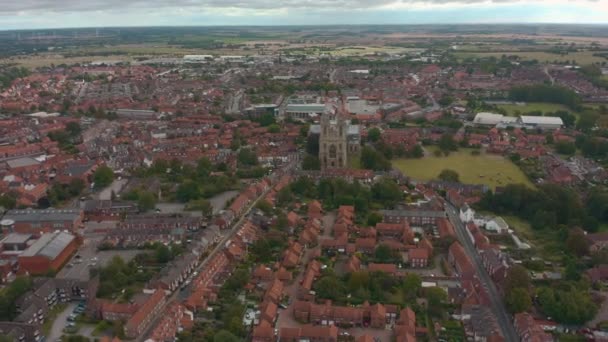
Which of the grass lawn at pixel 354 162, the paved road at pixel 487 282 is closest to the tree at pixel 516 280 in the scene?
the paved road at pixel 487 282

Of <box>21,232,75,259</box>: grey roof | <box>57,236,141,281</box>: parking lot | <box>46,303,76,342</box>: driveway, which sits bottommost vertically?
<box>46,303,76,342</box>: driveway

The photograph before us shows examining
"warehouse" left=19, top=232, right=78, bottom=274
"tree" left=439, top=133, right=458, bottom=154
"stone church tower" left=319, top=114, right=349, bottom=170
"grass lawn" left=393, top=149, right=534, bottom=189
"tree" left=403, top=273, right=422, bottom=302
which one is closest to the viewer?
"tree" left=403, top=273, right=422, bottom=302

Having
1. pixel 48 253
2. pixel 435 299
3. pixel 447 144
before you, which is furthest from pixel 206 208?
pixel 447 144

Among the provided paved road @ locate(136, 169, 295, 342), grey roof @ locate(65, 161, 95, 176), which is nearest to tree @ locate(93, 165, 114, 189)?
grey roof @ locate(65, 161, 95, 176)

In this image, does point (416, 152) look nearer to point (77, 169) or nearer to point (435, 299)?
point (435, 299)

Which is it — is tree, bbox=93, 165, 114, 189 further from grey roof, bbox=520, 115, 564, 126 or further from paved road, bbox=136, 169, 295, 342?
grey roof, bbox=520, 115, 564, 126

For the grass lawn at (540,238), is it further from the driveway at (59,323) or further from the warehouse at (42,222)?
the warehouse at (42,222)
